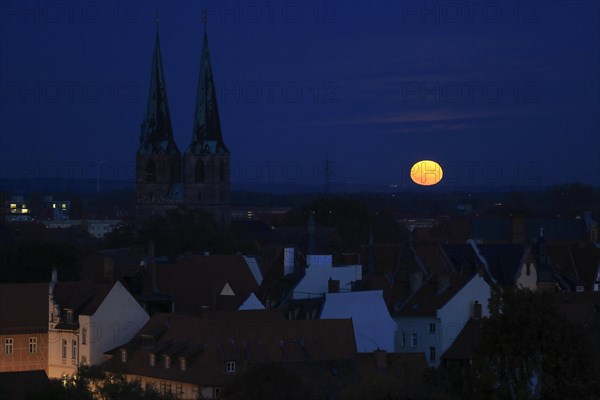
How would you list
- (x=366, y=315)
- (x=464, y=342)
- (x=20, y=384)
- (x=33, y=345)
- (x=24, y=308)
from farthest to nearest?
(x=24, y=308) < (x=33, y=345) < (x=366, y=315) < (x=464, y=342) < (x=20, y=384)

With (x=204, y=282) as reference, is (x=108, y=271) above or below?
above

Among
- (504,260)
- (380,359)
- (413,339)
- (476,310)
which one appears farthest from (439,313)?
(504,260)

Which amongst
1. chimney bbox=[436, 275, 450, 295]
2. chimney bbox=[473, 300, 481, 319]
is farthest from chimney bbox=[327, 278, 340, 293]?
chimney bbox=[473, 300, 481, 319]

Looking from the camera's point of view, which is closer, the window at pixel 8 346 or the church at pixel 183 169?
the window at pixel 8 346

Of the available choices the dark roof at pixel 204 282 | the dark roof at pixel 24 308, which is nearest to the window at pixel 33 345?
the dark roof at pixel 24 308

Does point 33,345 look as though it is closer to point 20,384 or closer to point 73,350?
point 73,350

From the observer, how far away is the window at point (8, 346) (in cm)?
6675

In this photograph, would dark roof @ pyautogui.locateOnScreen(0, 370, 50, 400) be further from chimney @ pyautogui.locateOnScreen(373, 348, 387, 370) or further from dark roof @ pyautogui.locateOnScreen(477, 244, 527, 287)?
dark roof @ pyautogui.locateOnScreen(477, 244, 527, 287)

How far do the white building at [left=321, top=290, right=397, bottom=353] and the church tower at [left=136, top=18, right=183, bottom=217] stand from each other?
11104 cm

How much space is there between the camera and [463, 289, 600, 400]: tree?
46.8m

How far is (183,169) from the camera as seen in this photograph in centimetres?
18538

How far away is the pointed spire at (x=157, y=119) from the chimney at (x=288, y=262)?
95923mm

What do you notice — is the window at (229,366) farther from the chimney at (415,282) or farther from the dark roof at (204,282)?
the chimney at (415,282)

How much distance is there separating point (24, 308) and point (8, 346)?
3.04m
